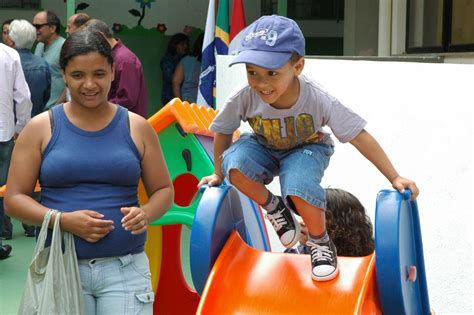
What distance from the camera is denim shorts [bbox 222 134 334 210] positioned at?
286cm

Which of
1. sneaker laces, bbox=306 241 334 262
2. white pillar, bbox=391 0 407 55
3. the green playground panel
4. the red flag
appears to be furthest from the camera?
the red flag

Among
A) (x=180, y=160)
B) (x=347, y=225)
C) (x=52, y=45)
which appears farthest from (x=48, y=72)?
(x=347, y=225)

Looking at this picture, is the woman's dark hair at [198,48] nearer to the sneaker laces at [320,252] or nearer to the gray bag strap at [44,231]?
the sneaker laces at [320,252]

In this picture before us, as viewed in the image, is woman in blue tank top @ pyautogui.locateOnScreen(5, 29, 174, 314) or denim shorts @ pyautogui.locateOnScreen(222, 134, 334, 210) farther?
denim shorts @ pyautogui.locateOnScreen(222, 134, 334, 210)

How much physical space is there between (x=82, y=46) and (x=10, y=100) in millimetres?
3913

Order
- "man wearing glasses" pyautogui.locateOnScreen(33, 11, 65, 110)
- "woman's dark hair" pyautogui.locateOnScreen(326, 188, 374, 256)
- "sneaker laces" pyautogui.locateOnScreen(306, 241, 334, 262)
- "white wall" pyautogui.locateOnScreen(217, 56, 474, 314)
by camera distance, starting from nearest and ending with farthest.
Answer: "sneaker laces" pyautogui.locateOnScreen(306, 241, 334, 262) < "woman's dark hair" pyautogui.locateOnScreen(326, 188, 374, 256) < "white wall" pyautogui.locateOnScreen(217, 56, 474, 314) < "man wearing glasses" pyautogui.locateOnScreen(33, 11, 65, 110)

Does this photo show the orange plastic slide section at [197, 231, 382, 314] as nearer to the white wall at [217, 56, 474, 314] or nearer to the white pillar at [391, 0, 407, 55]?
the white wall at [217, 56, 474, 314]

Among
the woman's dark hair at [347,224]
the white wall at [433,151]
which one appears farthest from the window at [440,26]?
the woman's dark hair at [347,224]

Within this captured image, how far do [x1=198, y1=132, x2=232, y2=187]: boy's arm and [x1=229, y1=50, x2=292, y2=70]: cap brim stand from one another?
425mm

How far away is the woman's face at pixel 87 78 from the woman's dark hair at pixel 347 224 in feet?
3.19

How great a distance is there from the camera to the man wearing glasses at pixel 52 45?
7348 millimetres

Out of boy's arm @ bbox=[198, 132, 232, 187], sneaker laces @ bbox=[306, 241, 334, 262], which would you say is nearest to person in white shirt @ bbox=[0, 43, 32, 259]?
boy's arm @ bbox=[198, 132, 232, 187]

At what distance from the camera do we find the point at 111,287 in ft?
8.97

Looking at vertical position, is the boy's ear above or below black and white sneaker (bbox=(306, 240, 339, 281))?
above
